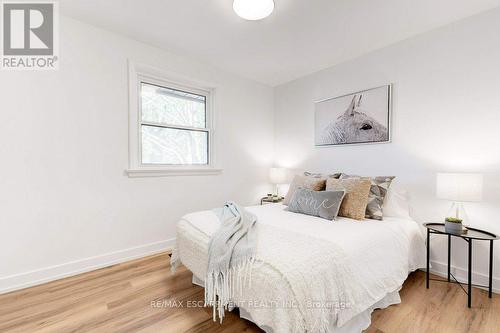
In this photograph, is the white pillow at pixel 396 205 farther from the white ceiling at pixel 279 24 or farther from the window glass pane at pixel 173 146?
the window glass pane at pixel 173 146

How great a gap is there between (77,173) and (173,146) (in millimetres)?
1069

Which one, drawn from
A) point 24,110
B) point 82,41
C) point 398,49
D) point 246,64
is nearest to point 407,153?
point 398,49

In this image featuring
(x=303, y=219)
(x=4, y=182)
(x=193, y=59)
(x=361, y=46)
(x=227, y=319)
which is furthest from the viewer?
(x=193, y=59)

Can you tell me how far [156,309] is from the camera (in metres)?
1.66

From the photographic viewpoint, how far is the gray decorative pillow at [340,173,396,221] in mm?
2148

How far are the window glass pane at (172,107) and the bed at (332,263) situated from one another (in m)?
1.46

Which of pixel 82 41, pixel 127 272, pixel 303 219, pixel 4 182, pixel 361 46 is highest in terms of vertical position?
pixel 361 46

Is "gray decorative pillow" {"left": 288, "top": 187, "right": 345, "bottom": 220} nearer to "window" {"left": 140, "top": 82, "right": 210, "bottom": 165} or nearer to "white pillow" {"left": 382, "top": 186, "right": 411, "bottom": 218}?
"white pillow" {"left": 382, "top": 186, "right": 411, "bottom": 218}

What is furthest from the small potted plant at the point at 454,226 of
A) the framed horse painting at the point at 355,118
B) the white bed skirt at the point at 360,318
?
the framed horse painting at the point at 355,118

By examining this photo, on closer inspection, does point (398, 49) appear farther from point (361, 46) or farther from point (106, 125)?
point (106, 125)

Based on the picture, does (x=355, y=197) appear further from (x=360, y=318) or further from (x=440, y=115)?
(x=440, y=115)

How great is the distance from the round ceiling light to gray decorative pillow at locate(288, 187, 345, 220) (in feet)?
5.53

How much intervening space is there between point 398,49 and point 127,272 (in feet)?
12.2

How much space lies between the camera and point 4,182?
1.90 metres
